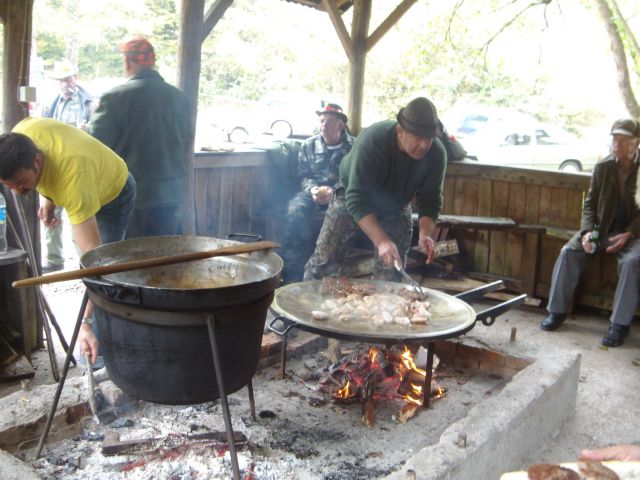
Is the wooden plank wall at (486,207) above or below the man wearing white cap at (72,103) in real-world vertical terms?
below

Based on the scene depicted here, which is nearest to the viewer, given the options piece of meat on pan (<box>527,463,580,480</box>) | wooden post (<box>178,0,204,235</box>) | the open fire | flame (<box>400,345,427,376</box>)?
piece of meat on pan (<box>527,463,580,480</box>)

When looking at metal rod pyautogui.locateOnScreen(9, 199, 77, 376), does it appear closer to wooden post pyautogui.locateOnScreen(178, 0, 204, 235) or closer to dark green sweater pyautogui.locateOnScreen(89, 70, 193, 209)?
dark green sweater pyautogui.locateOnScreen(89, 70, 193, 209)

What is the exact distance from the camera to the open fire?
3572mm

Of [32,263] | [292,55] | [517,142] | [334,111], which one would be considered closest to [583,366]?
[334,111]

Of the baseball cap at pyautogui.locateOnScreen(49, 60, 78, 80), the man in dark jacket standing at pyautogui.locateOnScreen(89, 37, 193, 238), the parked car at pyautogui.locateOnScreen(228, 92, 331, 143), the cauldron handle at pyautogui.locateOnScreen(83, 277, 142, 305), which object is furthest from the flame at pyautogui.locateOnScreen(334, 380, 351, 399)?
the parked car at pyautogui.locateOnScreen(228, 92, 331, 143)

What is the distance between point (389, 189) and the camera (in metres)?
4.33

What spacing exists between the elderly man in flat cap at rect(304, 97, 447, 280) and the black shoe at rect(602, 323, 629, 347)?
2149 mm

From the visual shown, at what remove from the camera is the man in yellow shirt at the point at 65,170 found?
2.77m

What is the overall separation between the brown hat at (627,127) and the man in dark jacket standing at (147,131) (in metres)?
3.81

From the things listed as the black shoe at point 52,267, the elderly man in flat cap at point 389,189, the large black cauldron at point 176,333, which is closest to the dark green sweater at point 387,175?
the elderly man in flat cap at point 389,189

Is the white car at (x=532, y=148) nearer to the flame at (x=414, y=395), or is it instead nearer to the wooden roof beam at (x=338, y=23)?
the wooden roof beam at (x=338, y=23)

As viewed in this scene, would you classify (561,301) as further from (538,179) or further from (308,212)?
(308,212)

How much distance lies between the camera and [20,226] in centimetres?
422

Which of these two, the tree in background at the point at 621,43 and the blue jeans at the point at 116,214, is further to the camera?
the tree in background at the point at 621,43
